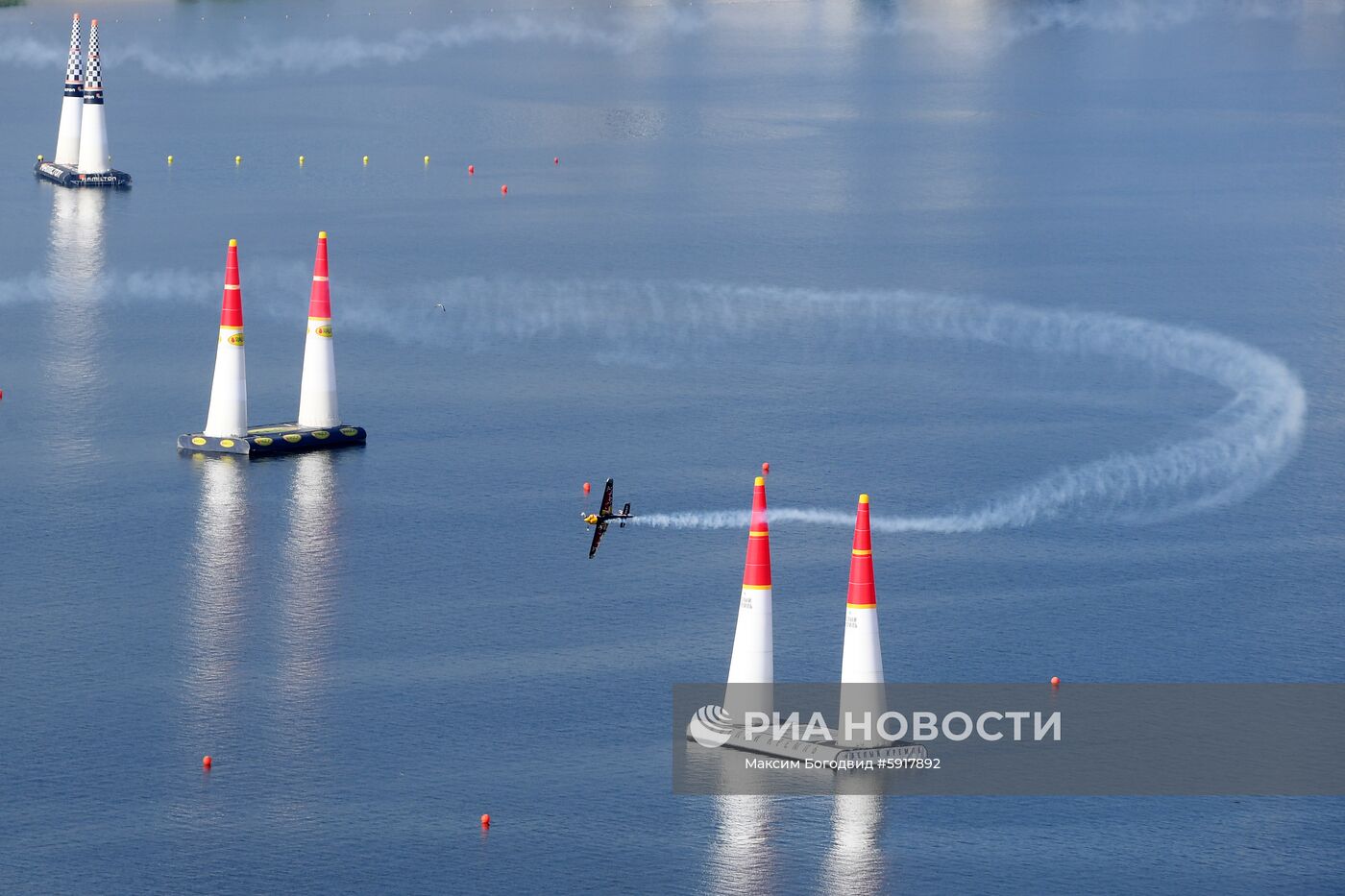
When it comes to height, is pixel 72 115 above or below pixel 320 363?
above

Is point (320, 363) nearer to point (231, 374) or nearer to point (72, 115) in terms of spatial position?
point (231, 374)

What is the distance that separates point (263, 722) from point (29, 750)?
19.7ft

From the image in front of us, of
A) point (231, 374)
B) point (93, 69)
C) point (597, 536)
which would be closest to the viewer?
point (597, 536)

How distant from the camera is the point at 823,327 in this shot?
119 metres

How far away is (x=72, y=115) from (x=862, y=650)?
381 ft

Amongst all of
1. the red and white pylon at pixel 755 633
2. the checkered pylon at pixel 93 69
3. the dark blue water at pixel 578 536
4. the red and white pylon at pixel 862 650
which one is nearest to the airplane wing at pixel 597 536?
the dark blue water at pixel 578 536

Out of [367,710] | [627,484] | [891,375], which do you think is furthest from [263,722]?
[891,375]

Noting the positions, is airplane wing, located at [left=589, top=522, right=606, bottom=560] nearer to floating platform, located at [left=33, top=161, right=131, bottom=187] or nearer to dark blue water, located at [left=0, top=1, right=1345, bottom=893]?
dark blue water, located at [left=0, top=1, right=1345, bottom=893]

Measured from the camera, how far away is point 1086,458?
9625cm

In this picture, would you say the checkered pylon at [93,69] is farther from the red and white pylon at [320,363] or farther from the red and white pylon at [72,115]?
the red and white pylon at [320,363]

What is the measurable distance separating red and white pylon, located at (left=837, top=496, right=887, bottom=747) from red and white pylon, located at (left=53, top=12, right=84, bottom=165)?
347ft

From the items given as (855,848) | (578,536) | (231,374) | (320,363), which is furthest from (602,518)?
(855,848)

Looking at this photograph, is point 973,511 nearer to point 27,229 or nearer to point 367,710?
point 367,710

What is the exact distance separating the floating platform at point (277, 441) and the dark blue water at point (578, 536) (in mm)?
666
